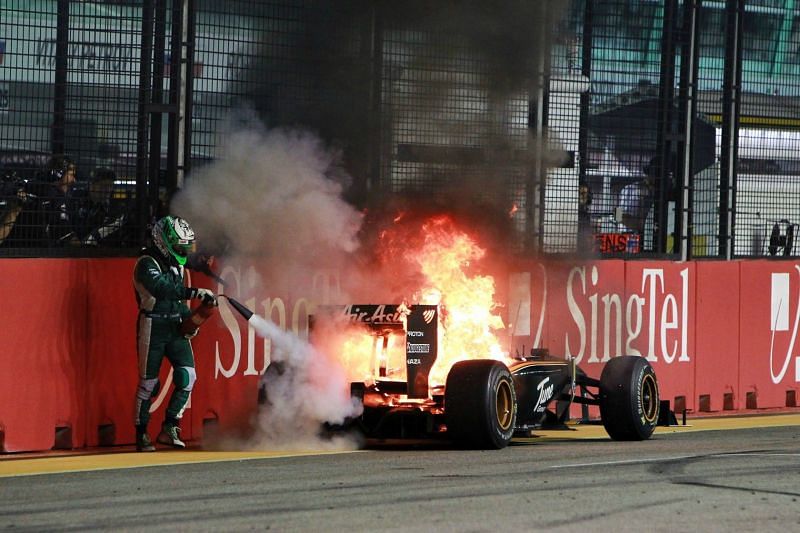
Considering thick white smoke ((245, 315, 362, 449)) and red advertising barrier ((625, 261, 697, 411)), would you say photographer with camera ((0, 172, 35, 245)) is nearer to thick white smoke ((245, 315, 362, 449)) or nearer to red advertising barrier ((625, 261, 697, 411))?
thick white smoke ((245, 315, 362, 449))

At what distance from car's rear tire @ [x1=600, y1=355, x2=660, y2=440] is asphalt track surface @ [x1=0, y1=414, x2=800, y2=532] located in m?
0.40

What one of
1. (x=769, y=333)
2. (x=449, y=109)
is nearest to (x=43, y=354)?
(x=449, y=109)

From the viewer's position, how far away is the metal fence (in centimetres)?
1323

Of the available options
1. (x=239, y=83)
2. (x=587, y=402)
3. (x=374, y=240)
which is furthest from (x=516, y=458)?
(x=239, y=83)

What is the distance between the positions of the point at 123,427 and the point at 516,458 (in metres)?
3.70

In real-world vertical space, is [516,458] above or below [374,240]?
below

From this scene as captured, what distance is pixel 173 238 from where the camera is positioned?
12609mm

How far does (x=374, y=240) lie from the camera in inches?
543

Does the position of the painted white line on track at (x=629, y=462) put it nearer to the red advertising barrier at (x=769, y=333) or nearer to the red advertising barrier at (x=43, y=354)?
the red advertising barrier at (x=43, y=354)

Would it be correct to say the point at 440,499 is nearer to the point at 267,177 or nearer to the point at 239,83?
the point at 267,177

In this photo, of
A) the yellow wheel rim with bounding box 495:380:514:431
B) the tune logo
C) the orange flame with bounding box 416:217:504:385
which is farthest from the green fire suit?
the tune logo

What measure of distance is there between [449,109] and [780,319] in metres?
5.26

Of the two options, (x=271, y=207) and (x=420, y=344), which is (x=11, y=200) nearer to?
(x=271, y=207)

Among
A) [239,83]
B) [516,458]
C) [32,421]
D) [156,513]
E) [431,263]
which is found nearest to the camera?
[156,513]
